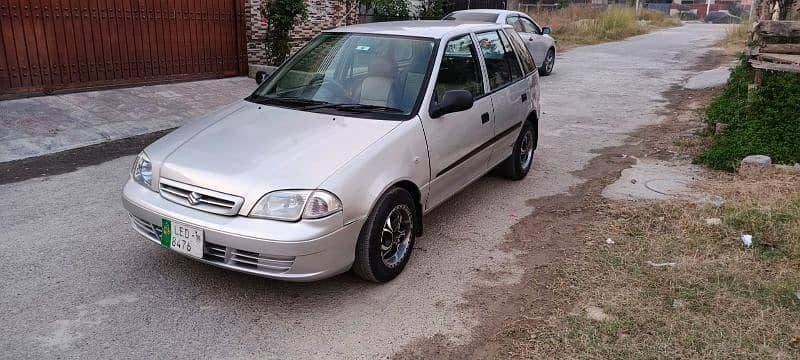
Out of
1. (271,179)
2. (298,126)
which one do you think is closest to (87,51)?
(298,126)

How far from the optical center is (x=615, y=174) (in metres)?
6.64

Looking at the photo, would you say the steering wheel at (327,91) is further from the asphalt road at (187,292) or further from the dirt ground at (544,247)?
the dirt ground at (544,247)

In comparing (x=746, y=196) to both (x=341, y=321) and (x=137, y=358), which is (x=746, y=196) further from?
(x=137, y=358)

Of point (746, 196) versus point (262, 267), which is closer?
point (262, 267)

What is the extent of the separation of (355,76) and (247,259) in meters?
1.84

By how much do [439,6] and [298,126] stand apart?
44.5 feet

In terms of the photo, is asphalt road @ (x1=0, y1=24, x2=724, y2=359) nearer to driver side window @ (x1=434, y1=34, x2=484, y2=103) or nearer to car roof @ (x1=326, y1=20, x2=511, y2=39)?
driver side window @ (x1=434, y1=34, x2=484, y2=103)

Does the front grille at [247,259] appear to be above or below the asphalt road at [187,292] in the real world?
above

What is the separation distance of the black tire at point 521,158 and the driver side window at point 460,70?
1141mm

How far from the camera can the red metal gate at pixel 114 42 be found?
8016mm

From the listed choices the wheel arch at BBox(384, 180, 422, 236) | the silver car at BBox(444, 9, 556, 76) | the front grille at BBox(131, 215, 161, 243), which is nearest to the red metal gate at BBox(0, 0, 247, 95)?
the silver car at BBox(444, 9, 556, 76)

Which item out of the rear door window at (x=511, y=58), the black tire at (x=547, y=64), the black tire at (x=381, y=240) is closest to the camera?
the black tire at (x=381, y=240)

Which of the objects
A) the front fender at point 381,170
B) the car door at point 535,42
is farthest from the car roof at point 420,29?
the car door at point 535,42

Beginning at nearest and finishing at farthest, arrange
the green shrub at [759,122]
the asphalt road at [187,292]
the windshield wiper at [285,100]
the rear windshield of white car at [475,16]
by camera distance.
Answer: the asphalt road at [187,292] < the windshield wiper at [285,100] < the green shrub at [759,122] < the rear windshield of white car at [475,16]
